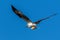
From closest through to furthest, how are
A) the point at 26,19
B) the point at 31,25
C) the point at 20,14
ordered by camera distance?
the point at 20,14
the point at 26,19
the point at 31,25

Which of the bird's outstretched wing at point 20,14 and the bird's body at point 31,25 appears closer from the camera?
the bird's outstretched wing at point 20,14

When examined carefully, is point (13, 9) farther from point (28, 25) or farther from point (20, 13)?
point (28, 25)

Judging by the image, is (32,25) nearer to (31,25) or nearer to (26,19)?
(31,25)

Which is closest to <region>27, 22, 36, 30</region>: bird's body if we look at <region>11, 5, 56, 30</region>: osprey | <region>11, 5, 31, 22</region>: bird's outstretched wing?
<region>11, 5, 56, 30</region>: osprey

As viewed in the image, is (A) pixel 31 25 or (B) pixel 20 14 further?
(A) pixel 31 25

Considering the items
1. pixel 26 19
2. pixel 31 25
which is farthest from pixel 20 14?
pixel 31 25

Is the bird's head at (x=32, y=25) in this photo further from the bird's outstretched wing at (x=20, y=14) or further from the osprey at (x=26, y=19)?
the bird's outstretched wing at (x=20, y=14)

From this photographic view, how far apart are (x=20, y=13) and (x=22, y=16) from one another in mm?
276

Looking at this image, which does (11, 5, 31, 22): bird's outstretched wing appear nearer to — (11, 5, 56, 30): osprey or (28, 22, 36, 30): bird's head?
(11, 5, 56, 30): osprey

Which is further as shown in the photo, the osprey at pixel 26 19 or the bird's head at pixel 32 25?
the bird's head at pixel 32 25

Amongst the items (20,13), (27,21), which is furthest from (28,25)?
A: (20,13)

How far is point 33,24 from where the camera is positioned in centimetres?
865

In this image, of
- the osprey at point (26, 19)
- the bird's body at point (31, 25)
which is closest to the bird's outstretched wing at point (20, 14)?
the osprey at point (26, 19)

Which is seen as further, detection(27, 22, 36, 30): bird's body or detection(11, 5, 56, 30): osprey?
detection(27, 22, 36, 30): bird's body
